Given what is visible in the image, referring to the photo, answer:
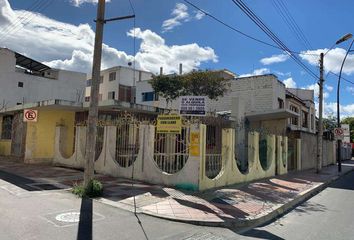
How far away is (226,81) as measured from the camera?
29594mm

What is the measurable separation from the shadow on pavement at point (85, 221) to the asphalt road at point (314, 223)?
9.85ft

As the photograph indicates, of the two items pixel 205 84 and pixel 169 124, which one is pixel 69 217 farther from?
pixel 205 84

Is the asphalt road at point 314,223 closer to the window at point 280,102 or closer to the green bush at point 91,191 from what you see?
the green bush at point 91,191

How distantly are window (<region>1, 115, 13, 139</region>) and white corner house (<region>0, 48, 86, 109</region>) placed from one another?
7309 millimetres

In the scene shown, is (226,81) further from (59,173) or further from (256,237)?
(256,237)

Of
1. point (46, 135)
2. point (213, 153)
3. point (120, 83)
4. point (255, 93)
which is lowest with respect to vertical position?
point (213, 153)

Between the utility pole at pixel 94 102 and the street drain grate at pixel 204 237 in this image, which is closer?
the street drain grate at pixel 204 237

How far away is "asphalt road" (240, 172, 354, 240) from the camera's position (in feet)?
22.7

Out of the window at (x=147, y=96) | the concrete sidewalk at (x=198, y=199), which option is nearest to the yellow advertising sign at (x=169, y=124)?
the concrete sidewalk at (x=198, y=199)

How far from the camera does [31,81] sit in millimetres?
34312

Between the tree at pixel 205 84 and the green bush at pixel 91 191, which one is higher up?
the tree at pixel 205 84

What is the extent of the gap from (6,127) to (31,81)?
12605 millimetres

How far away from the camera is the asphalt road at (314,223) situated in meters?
6.91

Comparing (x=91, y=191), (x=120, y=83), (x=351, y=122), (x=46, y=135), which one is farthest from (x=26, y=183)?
(x=351, y=122)
